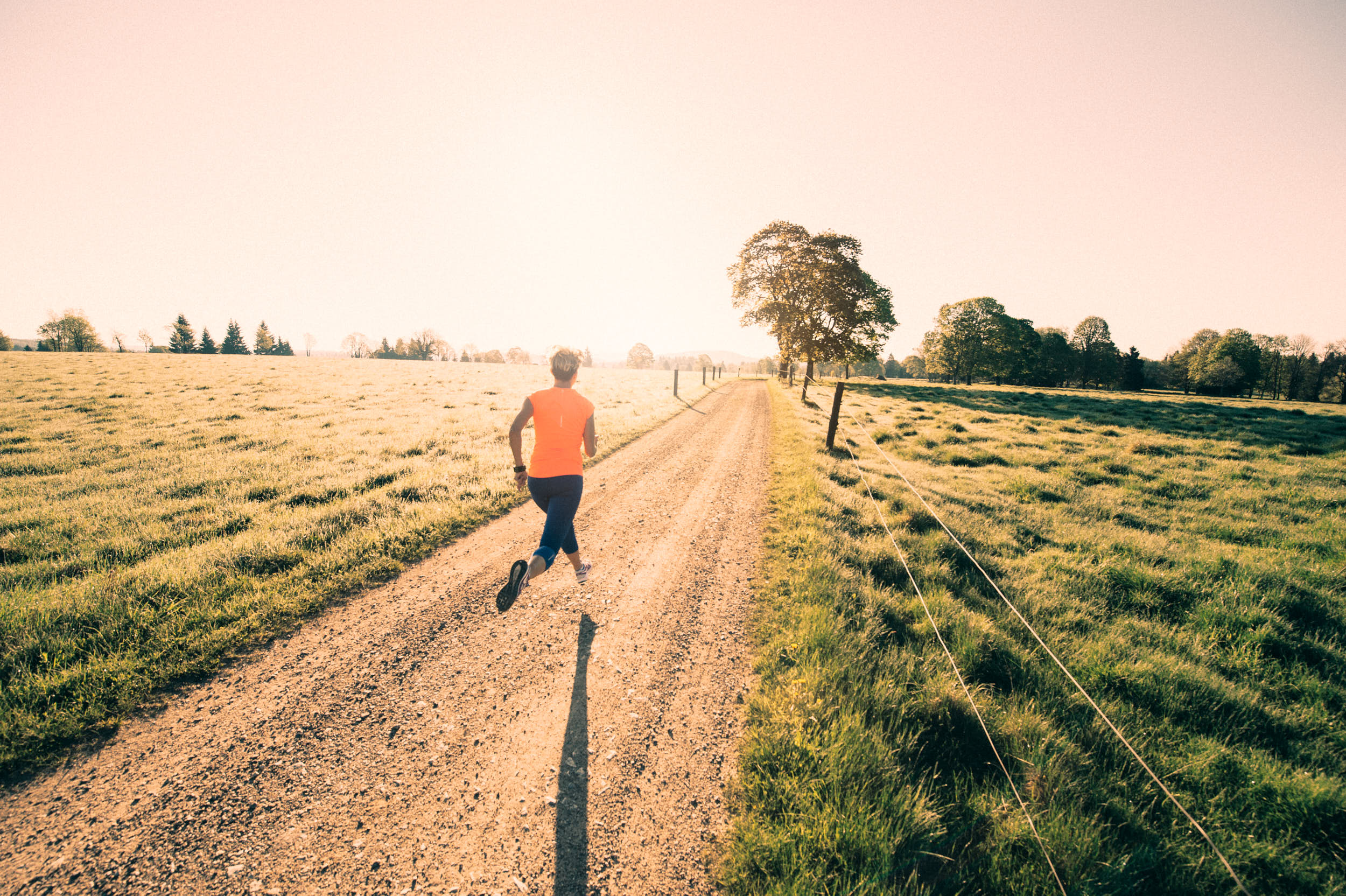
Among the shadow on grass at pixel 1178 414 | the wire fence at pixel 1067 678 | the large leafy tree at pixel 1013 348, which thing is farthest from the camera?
the large leafy tree at pixel 1013 348

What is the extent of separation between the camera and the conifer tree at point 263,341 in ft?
296

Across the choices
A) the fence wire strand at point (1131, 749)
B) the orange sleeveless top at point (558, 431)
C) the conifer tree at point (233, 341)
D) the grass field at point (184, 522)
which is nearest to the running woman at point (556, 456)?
the orange sleeveless top at point (558, 431)

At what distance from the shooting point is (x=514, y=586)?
4293mm

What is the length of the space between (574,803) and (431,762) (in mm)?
1113

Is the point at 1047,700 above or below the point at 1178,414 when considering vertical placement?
below

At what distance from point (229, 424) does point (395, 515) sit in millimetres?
10471

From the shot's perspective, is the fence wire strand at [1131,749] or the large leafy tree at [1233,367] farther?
the large leafy tree at [1233,367]

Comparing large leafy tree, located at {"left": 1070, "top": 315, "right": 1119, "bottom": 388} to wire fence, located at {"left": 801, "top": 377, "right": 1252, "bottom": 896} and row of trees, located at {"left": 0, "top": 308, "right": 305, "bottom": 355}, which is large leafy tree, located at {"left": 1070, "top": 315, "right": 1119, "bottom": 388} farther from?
row of trees, located at {"left": 0, "top": 308, "right": 305, "bottom": 355}

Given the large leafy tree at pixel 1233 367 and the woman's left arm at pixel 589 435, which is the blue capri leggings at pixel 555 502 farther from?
the large leafy tree at pixel 1233 367

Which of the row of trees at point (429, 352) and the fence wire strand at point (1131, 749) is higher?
the row of trees at point (429, 352)

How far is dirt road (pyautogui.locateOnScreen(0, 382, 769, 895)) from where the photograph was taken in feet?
7.70

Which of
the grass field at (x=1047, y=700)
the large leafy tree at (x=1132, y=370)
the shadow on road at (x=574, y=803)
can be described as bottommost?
the shadow on road at (x=574, y=803)

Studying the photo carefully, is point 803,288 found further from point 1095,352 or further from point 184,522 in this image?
point 1095,352

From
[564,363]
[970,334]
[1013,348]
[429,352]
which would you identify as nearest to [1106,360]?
[1013,348]
